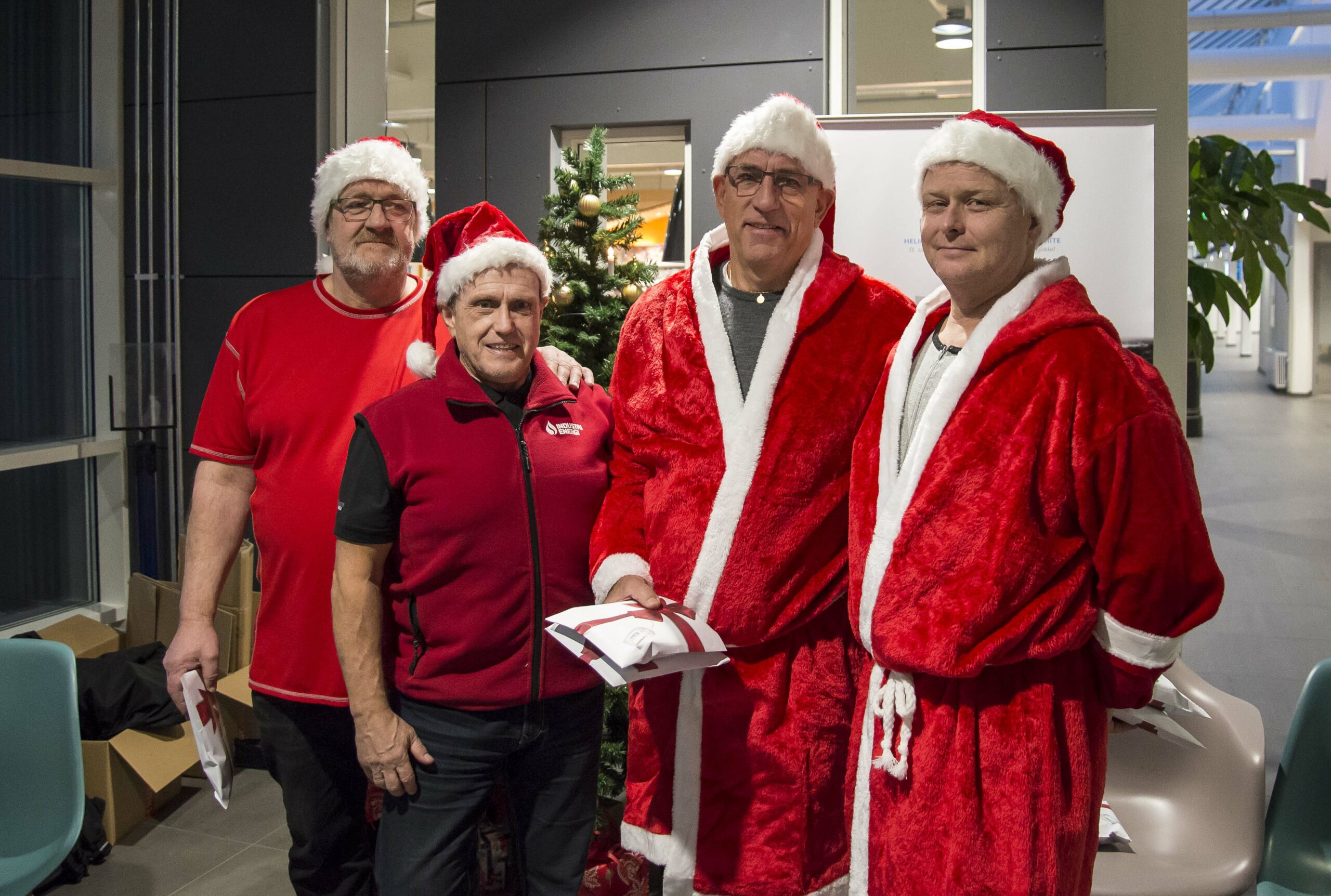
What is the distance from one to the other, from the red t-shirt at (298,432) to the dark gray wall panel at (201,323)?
2453 mm

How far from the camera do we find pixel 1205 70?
381 inches

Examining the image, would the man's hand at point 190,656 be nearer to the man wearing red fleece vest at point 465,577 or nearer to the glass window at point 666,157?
the man wearing red fleece vest at point 465,577

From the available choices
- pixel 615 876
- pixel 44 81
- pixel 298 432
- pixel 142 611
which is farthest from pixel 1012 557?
pixel 44 81

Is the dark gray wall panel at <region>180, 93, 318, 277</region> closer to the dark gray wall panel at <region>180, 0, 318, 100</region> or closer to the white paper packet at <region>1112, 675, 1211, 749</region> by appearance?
the dark gray wall panel at <region>180, 0, 318, 100</region>

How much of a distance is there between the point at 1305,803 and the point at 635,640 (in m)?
1.53

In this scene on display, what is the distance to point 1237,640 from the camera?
209 inches

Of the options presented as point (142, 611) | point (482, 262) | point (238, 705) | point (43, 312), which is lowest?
point (238, 705)

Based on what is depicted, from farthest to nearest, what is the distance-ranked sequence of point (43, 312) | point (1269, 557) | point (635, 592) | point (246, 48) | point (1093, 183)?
point (1269, 557), point (43, 312), point (246, 48), point (1093, 183), point (635, 592)

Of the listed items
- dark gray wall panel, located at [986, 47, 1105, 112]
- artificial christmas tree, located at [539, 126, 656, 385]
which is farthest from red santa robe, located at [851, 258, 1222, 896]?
dark gray wall panel, located at [986, 47, 1105, 112]

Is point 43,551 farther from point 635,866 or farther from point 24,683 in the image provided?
point 635,866

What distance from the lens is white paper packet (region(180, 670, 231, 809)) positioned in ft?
6.34

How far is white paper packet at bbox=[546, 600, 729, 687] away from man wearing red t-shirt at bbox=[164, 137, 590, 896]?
0.55 m

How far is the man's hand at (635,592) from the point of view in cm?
163

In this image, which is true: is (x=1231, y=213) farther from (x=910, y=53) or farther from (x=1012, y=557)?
(x=1012, y=557)
